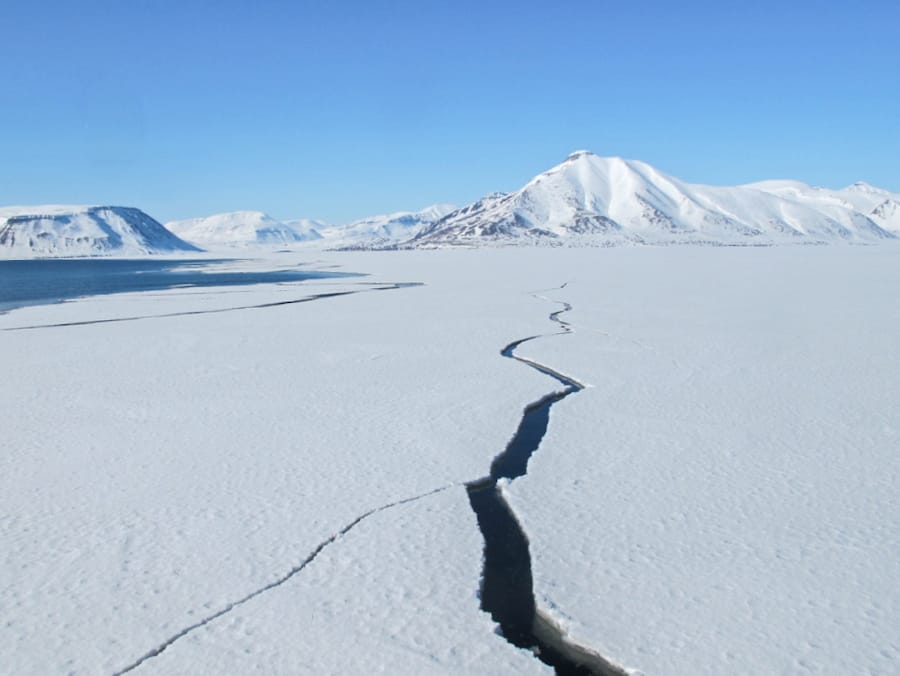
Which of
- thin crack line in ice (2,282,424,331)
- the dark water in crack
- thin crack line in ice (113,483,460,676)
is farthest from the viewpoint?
thin crack line in ice (2,282,424,331)

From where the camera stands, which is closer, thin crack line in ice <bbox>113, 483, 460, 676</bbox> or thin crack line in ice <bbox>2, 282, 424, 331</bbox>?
thin crack line in ice <bbox>113, 483, 460, 676</bbox>

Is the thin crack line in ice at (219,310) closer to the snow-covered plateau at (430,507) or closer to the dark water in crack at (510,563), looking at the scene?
the snow-covered plateau at (430,507)

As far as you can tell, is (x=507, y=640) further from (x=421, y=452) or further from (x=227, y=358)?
(x=227, y=358)

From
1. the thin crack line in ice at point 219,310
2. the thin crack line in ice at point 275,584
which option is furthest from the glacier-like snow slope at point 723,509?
the thin crack line in ice at point 219,310

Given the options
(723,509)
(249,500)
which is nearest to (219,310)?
(249,500)

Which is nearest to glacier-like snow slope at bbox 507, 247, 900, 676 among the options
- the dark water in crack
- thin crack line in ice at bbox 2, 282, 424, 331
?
the dark water in crack

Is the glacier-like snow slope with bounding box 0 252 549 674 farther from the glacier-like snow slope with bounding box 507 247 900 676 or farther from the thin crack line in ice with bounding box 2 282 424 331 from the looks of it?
the thin crack line in ice with bounding box 2 282 424 331

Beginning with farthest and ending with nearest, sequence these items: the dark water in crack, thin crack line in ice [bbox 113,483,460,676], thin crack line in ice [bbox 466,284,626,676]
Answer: the dark water in crack < thin crack line in ice [bbox 466,284,626,676] < thin crack line in ice [bbox 113,483,460,676]
